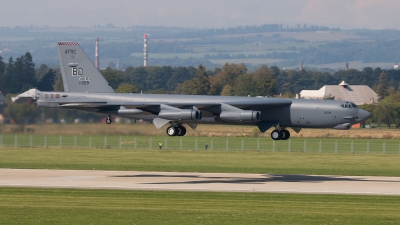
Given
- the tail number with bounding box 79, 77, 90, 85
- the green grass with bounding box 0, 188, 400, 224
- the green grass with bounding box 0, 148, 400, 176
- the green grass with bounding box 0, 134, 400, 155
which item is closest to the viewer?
the green grass with bounding box 0, 188, 400, 224

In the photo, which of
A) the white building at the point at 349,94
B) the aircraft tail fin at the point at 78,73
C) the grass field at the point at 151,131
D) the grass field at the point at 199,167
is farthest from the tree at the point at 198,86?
the aircraft tail fin at the point at 78,73

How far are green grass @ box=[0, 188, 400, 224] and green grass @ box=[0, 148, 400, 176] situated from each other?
16.6 metres

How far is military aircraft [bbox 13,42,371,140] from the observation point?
4566 cm

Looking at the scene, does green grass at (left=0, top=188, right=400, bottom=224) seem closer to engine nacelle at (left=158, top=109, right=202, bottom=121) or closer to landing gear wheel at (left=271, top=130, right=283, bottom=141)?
engine nacelle at (left=158, top=109, right=202, bottom=121)

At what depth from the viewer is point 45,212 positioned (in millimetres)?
32688

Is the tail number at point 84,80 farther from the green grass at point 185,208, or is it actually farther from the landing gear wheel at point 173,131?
the green grass at point 185,208

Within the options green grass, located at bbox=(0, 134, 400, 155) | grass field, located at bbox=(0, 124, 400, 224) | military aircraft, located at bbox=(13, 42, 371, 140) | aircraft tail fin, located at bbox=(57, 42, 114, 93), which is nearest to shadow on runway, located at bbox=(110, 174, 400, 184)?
military aircraft, located at bbox=(13, 42, 371, 140)

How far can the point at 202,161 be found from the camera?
2450 inches

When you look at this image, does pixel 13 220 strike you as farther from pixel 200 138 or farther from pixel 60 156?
pixel 200 138

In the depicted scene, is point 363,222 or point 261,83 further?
point 261,83

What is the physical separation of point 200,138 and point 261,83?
38.0 m

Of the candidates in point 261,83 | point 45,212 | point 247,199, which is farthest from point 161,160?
point 261,83

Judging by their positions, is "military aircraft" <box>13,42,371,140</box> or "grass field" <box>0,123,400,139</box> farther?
"grass field" <box>0,123,400,139</box>

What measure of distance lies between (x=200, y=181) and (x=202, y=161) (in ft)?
48.1
